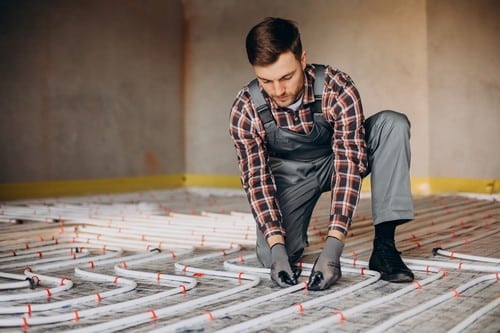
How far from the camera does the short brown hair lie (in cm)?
210

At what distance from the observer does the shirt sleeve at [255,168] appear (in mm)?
2367

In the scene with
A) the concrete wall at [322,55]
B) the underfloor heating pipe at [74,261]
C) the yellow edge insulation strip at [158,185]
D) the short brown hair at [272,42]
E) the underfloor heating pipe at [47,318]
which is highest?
the concrete wall at [322,55]

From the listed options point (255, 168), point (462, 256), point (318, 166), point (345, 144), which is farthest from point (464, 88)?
point (255, 168)

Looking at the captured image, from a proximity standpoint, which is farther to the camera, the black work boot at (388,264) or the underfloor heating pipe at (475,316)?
the black work boot at (388,264)

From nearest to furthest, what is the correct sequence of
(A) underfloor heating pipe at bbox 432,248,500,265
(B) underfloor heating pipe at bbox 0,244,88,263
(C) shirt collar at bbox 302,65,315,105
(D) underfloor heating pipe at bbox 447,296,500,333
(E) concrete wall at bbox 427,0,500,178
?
(D) underfloor heating pipe at bbox 447,296,500,333 < (C) shirt collar at bbox 302,65,315,105 < (A) underfloor heating pipe at bbox 432,248,500,265 < (B) underfloor heating pipe at bbox 0,244,88,263 < (E) concrete wall at bbox 427,0,500,178

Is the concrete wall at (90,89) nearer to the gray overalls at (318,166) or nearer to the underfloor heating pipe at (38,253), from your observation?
the underfloor heating pipe at (38,253)

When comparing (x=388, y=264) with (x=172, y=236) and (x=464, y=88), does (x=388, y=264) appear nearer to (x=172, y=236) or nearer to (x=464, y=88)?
(x=172, y=236)

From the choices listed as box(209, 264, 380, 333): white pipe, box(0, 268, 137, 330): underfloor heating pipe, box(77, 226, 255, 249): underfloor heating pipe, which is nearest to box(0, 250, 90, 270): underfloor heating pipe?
box(77, 226, 255, 249): underfloor heating pipe

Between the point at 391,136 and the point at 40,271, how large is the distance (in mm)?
1673

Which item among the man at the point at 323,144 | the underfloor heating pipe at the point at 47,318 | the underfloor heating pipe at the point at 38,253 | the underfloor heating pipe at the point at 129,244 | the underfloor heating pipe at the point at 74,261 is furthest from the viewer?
the underfloor heating pipe at the point at 129,244

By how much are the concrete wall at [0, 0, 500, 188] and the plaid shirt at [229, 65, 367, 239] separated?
4342 mm

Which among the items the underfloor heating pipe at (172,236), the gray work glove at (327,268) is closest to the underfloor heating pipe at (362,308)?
the gray work glove at (327,268)

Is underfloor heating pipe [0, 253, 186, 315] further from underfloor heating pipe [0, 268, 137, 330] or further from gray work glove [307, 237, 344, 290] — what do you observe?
gray work glove [307, 237, 344, 290]

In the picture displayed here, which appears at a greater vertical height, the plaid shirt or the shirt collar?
the shirt collar
